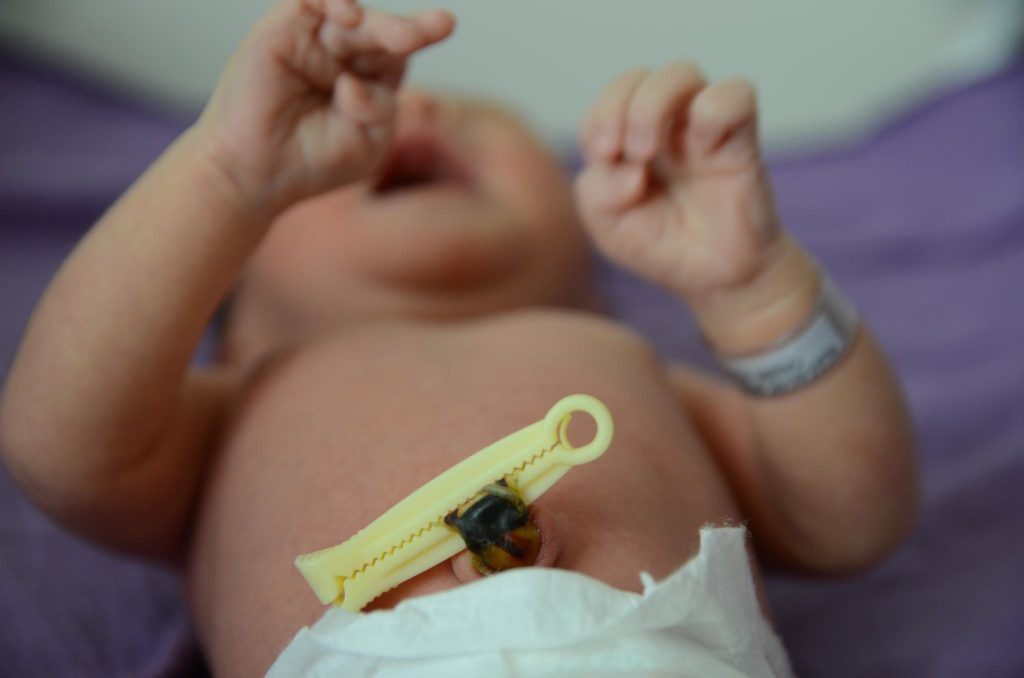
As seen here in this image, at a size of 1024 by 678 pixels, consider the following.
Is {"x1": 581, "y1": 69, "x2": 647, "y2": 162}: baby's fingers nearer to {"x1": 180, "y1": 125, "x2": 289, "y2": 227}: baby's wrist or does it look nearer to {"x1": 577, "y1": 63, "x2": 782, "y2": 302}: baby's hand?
{"x1": 577, "y1": 63, "x2": 782, "y2": 302}: baby's hand

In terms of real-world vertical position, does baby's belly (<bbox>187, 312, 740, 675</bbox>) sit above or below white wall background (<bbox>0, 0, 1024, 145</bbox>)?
below

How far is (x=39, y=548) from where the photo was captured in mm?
708

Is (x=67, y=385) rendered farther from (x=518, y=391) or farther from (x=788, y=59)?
(x=788, y=59)

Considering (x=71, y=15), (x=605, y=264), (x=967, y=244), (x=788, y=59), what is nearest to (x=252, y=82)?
(x=605, y=264)

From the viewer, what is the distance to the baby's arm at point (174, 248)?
55 centimetres

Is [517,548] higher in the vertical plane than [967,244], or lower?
higher

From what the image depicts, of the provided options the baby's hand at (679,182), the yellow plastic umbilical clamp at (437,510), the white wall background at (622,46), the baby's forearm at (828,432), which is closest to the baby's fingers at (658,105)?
the baby's hand at (679,182)

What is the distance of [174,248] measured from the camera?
56cm

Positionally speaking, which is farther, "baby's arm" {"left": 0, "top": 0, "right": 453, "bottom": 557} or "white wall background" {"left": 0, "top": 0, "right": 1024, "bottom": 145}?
"white wall background" {"left": 0, "top": 0, "right": 1024, "bottom": 145}

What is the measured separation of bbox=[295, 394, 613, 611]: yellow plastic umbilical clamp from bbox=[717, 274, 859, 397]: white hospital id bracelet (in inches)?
9.0

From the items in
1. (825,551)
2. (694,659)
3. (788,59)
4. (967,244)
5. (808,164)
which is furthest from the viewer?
(788,59)

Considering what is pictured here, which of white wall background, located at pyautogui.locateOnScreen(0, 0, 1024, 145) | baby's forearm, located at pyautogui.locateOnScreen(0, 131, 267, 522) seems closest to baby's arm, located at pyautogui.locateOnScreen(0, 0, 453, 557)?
baby's forearm, located at pyautogui.locateOnScreen(0, 131, 267, 522)

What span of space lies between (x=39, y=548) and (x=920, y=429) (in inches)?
29.8

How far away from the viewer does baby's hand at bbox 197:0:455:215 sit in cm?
54
